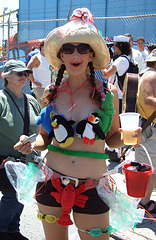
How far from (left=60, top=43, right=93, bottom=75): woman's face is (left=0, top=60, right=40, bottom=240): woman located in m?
1.03

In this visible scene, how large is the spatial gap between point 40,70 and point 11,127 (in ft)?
10.6

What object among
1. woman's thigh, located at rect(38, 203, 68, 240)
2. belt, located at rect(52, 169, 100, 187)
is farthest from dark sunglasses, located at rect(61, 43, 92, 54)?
woman's thigh, located at rect(38, 203, 68, 240)

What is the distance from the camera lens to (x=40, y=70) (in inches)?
234

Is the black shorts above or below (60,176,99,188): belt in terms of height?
below

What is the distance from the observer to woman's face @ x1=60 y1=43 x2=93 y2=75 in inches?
81.2

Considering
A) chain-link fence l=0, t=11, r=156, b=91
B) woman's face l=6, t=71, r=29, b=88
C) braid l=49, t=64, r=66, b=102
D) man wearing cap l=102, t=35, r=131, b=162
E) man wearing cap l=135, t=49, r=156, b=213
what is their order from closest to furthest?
braid l=49, t=64, r=66, b=102, woman's face l=6, t=71, r=29, b=88, man wearing cap l=135, t=49, r=156, b=213, man wearing cap l=102, t=35, r=131, b=162, chain-link fence l=0, t=11, r=156, b=91

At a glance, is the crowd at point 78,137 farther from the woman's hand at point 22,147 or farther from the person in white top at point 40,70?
the person in white top at point 40,70

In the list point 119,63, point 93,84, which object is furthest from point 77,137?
point 119,63

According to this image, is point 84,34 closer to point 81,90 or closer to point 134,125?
point 81,90

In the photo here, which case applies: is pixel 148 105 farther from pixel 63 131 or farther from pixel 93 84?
pixel 63 131

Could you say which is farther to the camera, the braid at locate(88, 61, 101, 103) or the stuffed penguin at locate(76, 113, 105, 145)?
the braid at locate(88, 61, 101, 103)

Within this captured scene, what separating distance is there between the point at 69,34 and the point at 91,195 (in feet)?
3.58

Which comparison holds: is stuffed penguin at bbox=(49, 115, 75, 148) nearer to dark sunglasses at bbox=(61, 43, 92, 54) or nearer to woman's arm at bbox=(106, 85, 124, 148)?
woman's arm at bbox=(106, 85, 124, 148)

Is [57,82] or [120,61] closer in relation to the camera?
[57,82]
